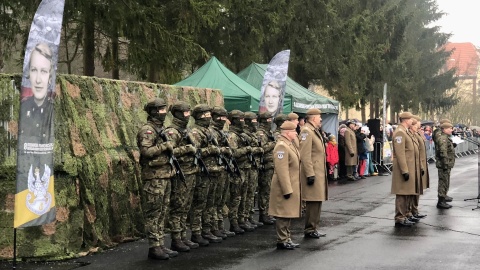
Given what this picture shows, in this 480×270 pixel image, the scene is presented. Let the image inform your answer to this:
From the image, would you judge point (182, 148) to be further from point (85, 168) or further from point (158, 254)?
point (158, 254)

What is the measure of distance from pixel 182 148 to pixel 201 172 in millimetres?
770

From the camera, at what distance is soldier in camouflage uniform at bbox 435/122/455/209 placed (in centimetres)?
1562

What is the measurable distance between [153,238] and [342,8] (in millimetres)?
25563

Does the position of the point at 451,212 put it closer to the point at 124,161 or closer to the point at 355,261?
the point at 355,261

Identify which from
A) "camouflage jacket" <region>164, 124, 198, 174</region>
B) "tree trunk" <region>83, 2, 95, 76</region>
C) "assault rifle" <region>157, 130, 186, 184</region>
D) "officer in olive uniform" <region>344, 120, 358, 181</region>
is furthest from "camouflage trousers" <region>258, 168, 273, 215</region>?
"officer in olive uniform" <region>344, 120, 358, 181</region>

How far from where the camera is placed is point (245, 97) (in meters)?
16.9

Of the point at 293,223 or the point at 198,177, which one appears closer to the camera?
the point at 198,177

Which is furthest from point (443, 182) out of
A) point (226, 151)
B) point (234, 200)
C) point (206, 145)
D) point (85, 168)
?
point (85, 168)

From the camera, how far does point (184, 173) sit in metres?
10.2

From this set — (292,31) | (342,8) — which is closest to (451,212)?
(292,31)

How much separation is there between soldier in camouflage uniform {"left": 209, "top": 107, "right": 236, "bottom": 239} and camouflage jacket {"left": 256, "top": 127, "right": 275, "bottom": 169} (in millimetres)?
1397

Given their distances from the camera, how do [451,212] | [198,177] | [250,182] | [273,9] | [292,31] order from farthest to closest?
1. [292,31]
2. [273,9]
3. [451,212]
4. [250,182]
5. [198,177]

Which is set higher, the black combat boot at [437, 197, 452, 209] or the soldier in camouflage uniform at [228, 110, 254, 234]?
the soldier in camouflage uniform at [228, 110, 254, 234]

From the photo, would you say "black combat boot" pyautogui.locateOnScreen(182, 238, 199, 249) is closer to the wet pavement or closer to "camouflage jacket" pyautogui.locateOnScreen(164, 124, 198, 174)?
the wet pavement
